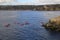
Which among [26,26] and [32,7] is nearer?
[26,26]

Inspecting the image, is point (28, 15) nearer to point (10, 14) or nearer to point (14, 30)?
point (10, 14)

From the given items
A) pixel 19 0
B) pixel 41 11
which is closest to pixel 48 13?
pixel 41 11

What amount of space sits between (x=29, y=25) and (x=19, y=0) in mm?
1023

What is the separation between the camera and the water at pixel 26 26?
136cm

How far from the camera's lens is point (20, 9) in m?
2.05

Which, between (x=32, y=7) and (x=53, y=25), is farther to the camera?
(x=32, y=7)

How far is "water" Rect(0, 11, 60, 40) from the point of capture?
4.45 ft

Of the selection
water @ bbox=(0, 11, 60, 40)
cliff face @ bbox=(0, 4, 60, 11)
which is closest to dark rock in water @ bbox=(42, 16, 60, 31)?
water @ bbox=(0, 11, 60, 40)

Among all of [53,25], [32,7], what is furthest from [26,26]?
[32,7]

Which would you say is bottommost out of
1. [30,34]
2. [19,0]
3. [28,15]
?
[30,34]

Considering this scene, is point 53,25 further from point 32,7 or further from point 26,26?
point 32,7

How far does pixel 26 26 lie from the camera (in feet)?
5.05

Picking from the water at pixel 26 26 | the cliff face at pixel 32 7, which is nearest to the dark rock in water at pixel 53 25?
the water at pixel 26 26

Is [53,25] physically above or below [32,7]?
below
